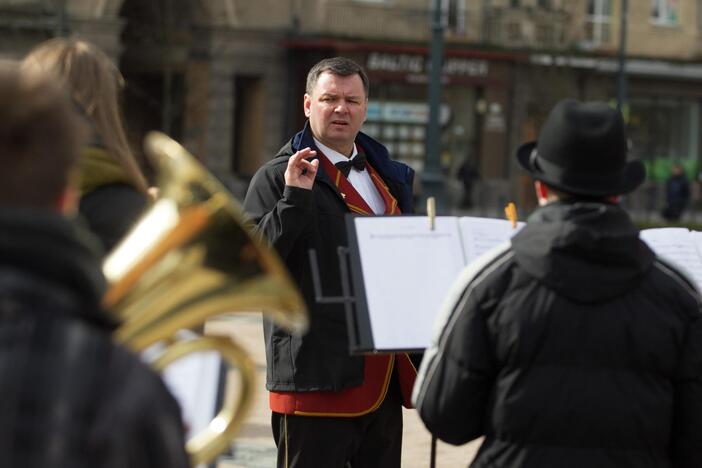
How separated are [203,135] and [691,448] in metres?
30.5

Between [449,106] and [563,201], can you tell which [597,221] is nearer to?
[563,201]

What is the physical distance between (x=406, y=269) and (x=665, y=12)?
4083 cm

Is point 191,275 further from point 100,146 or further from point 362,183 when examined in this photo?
point 362,183

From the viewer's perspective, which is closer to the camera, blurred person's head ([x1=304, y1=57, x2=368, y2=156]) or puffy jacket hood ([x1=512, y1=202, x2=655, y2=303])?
puffy jacket hood ([x1=512, y1=202, x2=655, y2=303])

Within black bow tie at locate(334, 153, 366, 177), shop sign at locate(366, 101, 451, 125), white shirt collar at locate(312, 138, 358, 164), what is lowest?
shop sign at locate(366, 101, 451, 125)


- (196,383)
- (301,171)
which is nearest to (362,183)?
(301,171)

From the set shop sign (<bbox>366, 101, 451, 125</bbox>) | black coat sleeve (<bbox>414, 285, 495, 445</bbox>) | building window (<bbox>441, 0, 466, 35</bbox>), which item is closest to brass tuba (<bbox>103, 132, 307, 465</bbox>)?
black coat sleeve (<bbox>414, 285, 495, 445</bbox>)

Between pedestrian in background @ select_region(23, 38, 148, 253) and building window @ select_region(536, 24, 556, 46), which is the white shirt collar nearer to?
pedestrian in background @ select_region(23, 38, 148, 253)

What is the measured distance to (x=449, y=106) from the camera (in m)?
37.4

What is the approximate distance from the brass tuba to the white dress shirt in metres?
2.62

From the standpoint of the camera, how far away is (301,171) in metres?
4.68

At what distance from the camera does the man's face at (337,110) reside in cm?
497

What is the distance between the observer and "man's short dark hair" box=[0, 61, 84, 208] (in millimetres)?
1794

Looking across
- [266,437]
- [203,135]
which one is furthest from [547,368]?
[203,135]
